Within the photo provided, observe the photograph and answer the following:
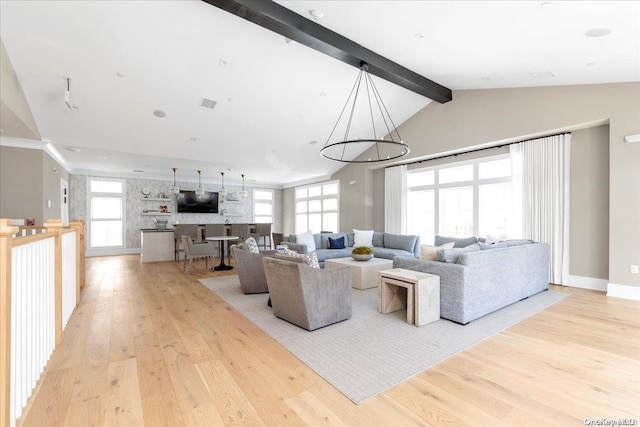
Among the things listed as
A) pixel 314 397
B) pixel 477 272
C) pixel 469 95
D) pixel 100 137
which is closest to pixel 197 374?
pixel 314 397

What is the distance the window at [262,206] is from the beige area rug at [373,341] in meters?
8.51

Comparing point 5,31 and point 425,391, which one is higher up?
point 5,31

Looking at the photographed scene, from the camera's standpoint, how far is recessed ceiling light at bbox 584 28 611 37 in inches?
125

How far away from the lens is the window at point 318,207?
10539 millimetres

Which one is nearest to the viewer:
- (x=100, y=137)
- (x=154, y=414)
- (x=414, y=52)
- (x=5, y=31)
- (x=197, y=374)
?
(x=154, y=414)

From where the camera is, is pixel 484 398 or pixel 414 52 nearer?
pixel 484 398

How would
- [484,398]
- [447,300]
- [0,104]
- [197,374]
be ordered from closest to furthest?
[484,398] → [197,374] → [447,300] → [0,104]

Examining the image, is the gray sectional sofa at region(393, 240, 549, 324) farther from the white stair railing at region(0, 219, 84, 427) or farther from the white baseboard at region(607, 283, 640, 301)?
the white stair railing at region(0, 219, 84, 427)

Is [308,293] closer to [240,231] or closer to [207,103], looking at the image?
[207,103]

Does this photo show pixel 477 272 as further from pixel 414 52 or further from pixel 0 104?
pixel 0 104

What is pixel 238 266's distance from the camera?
4672 mm

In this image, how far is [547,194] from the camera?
17.5 feet

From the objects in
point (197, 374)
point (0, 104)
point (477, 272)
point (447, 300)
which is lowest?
point (197, 374)

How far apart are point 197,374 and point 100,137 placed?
5.86m
